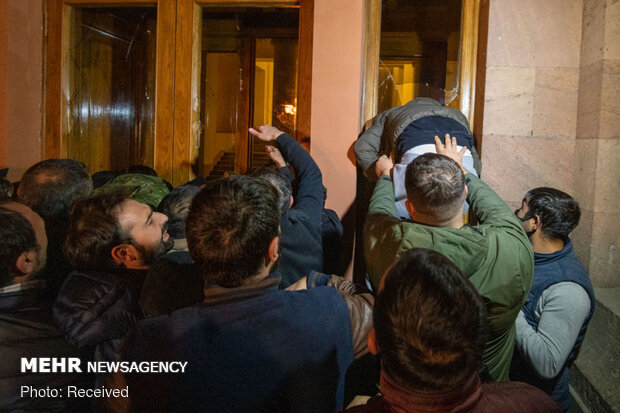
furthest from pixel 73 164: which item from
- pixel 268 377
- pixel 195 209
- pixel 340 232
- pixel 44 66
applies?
pixel 44 66

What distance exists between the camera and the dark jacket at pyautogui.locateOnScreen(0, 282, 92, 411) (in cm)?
159

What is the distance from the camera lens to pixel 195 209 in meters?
1.40

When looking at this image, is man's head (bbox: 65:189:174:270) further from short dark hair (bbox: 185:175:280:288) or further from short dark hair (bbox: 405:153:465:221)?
short dark hair (bbox: 405:153:465:221)

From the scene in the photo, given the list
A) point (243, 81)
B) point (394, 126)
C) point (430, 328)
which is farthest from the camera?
point (243, 81)

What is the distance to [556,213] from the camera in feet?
7.82

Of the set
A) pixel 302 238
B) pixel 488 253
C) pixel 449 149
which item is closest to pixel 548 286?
pixel 488 253

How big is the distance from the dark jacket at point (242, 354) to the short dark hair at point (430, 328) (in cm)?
30

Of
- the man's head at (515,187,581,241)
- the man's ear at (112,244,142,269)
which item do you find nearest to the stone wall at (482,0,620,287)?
the man's head at (515,187,581,241)

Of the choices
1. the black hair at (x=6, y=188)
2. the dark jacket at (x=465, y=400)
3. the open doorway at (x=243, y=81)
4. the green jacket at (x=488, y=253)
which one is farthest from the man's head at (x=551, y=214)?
the black hair at (x=6, y=188)

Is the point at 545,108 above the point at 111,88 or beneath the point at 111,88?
beneath

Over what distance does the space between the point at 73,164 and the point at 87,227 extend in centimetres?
104

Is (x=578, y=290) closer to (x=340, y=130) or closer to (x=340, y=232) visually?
(x=340, y=232)

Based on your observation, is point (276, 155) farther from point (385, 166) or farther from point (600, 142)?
point (600, 142)

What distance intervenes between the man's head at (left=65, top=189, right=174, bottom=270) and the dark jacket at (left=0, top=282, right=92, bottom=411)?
0.23 m
